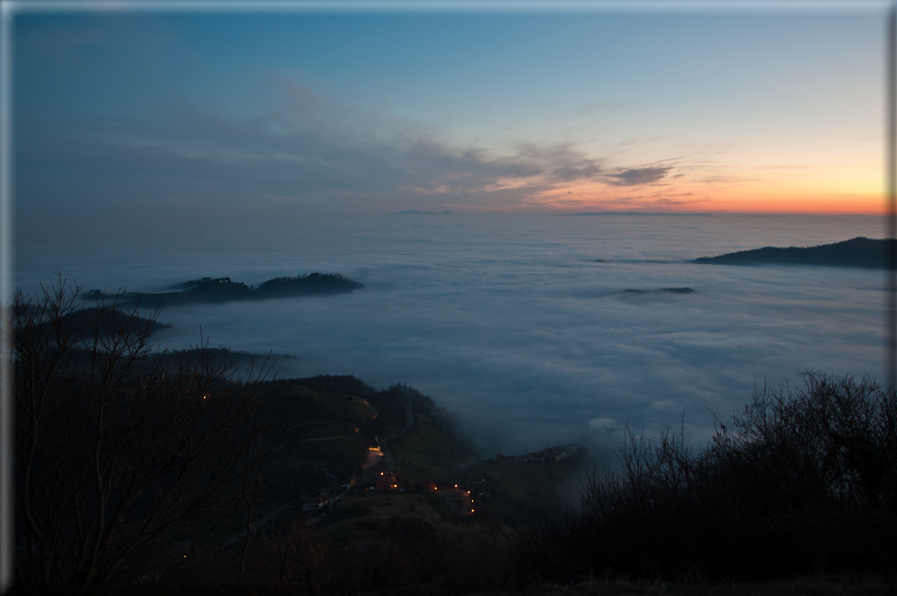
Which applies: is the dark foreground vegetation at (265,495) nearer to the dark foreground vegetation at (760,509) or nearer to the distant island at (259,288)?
the dark foreground vegetation at (760,509)

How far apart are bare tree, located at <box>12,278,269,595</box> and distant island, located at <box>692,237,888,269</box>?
87225 millimetres

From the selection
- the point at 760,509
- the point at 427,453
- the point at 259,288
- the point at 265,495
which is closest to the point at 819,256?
the point at 427,453

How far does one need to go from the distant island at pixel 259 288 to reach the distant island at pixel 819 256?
113 meters

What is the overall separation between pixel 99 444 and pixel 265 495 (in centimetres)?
681

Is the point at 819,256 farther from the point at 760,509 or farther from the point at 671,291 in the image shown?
the point at 760,509

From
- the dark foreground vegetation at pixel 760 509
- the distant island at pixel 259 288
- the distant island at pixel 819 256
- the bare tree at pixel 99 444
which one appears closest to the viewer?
the bare tree at pixel 99 444

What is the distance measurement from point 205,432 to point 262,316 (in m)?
107

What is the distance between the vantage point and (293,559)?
1262 centimetres

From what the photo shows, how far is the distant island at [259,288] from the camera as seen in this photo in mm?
104312

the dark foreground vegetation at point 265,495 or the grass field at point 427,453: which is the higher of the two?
the dark foreground vegetation at point 265,495

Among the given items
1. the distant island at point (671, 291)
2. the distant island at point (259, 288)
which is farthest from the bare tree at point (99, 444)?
the distant island at point (671, 291)

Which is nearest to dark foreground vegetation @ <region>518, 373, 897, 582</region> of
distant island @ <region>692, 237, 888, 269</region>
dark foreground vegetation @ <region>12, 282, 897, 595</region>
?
dark foreground vegetation @ <region>12, 282, 897, 595</region>

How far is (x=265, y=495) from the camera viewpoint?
1158 cm

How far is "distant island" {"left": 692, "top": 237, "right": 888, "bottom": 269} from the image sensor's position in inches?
3211
